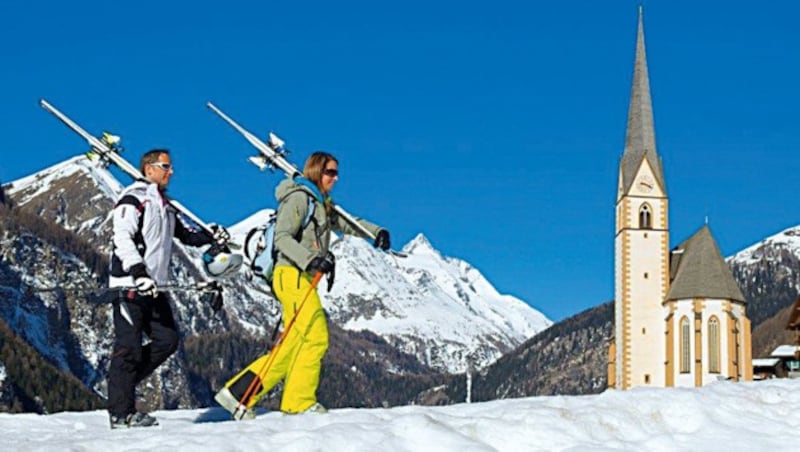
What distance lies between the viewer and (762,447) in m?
9.46

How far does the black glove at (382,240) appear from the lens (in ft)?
39.4

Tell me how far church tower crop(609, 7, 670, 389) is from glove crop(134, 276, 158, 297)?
6894cm

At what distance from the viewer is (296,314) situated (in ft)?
36.2

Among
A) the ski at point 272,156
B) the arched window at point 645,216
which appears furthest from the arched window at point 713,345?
the ski at point 272,156

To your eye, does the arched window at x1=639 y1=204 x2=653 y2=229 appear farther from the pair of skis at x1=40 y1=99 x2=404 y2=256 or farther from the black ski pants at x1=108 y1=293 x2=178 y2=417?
the black ski pants at x1=108 y1=293 x2=178 y2=417

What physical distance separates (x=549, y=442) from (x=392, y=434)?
1.21 m

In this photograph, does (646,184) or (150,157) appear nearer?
(150,157)

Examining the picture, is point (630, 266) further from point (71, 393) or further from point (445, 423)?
point (71, 393)

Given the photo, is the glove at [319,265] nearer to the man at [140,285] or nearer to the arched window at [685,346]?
the man at [140,285]

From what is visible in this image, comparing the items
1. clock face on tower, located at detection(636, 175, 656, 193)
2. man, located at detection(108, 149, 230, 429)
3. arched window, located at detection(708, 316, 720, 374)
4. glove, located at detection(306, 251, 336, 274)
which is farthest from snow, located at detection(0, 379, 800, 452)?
clock face on tower, located at detection(636, 175, 656, 193)

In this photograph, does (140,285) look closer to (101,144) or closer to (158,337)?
(158,337)

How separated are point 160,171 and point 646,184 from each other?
71811mm

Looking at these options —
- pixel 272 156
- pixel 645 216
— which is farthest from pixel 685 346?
pixel 272 156

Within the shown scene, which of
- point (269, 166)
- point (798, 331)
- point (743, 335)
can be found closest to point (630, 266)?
point (743, 335)
